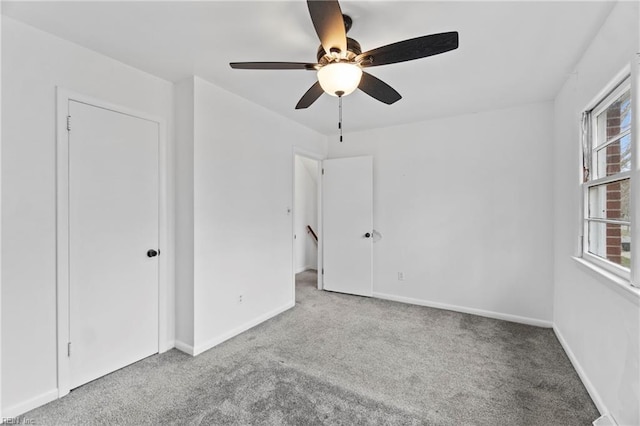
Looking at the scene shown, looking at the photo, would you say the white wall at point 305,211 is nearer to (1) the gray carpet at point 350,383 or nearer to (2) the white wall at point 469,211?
(2) the white wall at point 469,211

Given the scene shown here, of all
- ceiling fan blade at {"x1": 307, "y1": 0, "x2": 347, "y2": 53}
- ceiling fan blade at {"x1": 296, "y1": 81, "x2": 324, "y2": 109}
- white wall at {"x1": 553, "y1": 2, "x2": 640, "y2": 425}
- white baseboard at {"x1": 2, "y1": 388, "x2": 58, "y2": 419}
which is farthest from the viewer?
ceiling fan blade at {"x1": 296, "y1": 81, "x2": 324, "y2": 109}

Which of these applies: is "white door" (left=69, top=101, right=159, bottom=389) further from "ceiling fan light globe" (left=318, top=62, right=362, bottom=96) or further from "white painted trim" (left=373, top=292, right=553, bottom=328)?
"white painted trim" (left=373, top=292, right=553, bottom=328)

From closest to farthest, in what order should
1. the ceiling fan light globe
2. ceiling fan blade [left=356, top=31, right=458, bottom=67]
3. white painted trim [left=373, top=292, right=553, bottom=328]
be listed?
ceiling fan blade [left=356, top=31, right=458, bottom=67] < the ceiling fan light globe < white painted trim [left=373, top=292, right=553, bottom=328]

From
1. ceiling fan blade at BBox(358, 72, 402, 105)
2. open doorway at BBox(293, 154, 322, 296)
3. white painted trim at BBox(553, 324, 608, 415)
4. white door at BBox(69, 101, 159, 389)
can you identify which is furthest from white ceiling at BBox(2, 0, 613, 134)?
open doorway at BBox(293, 154, 322, 296)

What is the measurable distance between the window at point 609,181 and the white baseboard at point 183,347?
10.3ft

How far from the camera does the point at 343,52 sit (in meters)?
1.63

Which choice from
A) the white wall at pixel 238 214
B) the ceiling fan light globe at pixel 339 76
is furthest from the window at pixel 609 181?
the white wall at pixel 238 214

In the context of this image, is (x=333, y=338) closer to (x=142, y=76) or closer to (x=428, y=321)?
(x=428, y=321)

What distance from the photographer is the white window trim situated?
58.6 inches

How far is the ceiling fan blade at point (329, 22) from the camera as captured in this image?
1.29 m

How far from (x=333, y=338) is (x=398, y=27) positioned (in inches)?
105

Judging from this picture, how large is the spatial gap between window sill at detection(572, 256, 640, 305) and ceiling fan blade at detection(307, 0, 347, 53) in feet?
6.30

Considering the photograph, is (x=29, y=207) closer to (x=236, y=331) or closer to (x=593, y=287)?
(x=236, y=331)

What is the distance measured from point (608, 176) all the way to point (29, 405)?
3.98 metres
